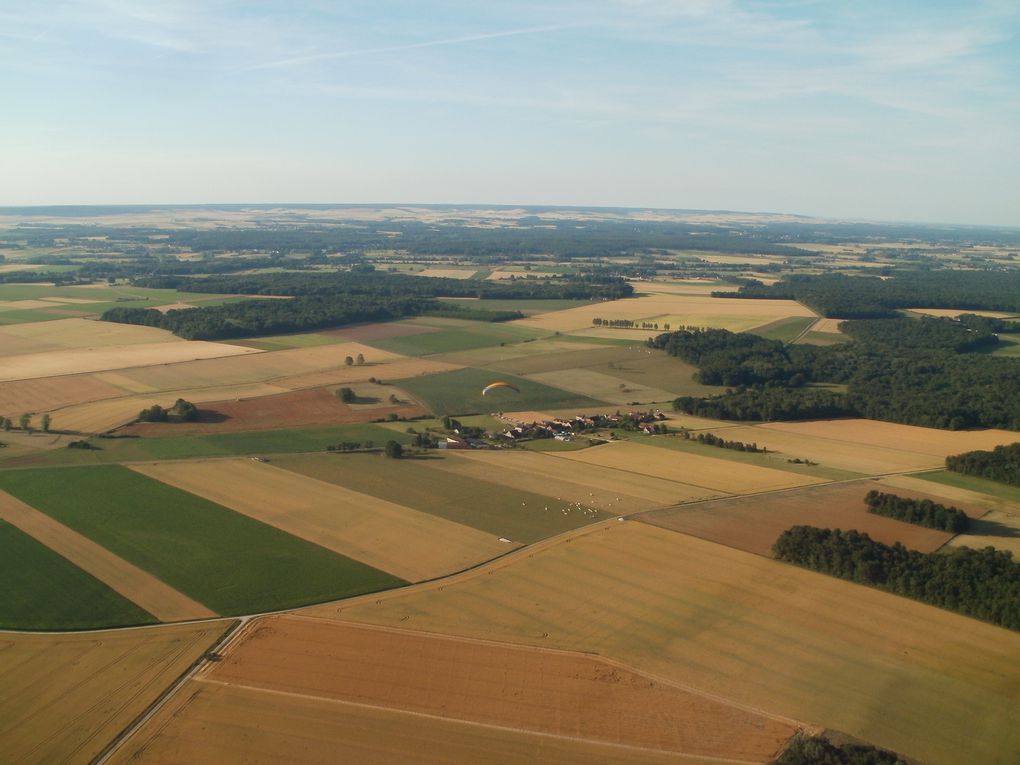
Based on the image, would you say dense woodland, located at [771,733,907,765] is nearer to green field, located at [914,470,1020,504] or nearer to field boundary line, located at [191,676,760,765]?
field boundary line, located at [191,676,760,765]

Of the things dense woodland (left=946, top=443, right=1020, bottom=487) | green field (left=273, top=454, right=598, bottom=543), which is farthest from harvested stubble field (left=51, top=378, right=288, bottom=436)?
dense woodland (left=946, top=443, right=1020, bottom=487)

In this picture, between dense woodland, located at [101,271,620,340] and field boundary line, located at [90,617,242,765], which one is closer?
field boundary line, located at [90,617,242,765]

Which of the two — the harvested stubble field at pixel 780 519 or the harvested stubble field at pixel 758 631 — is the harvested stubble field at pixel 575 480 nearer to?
the harvested stubble field at pixel 780 519

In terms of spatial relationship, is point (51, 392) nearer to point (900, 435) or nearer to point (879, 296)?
point (900, 435)

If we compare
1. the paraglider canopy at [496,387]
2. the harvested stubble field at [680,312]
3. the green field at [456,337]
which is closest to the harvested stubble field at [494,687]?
the paraglider canopy at [496,387]

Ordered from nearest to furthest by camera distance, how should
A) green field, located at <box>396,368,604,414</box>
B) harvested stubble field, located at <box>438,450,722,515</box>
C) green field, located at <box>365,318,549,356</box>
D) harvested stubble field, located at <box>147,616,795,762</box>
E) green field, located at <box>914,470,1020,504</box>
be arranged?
harvested stubble field, located at <box>147,616,795,762</box>, harvested stubble field, located at <box>438,450,722,515</box>, green field, located at <box>914,470,1020,504</box>, green field, located at <box>396,368,604,414</box>, green field, located at <box>365,318,549,356</box>

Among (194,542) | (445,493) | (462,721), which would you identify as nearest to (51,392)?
(194,542)
